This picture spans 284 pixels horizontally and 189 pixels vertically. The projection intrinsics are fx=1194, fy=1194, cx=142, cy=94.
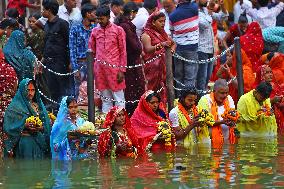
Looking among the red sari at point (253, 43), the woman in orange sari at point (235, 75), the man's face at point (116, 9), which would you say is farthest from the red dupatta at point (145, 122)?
the red sari at point (253, 43)

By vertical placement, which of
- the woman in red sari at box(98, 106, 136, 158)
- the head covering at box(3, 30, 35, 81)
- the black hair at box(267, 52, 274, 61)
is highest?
the black hair at box(267, 52, 274, 61)

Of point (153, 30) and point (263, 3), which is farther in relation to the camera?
point (263, 3)

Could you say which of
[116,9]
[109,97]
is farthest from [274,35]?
[109,97]

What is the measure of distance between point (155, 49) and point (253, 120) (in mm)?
1920

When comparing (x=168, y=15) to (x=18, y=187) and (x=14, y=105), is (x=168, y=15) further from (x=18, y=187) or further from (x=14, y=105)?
(x=18, y=187)

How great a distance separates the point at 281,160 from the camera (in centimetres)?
1526

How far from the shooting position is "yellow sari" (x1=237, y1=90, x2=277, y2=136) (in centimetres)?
1866

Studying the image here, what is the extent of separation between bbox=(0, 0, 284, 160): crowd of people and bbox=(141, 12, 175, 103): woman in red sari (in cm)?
2

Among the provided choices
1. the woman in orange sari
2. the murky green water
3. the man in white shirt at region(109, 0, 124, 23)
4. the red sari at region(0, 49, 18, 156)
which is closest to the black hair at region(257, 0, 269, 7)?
the woman in orange sari

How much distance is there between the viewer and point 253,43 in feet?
70.1

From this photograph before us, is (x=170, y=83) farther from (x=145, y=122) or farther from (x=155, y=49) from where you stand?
(x=145, y=122)

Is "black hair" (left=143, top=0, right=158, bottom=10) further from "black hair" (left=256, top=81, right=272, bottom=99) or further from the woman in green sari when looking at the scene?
the woman in green sari

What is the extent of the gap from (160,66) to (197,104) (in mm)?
1179

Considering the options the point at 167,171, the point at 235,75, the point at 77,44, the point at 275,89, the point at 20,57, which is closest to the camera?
the point at 167,171
